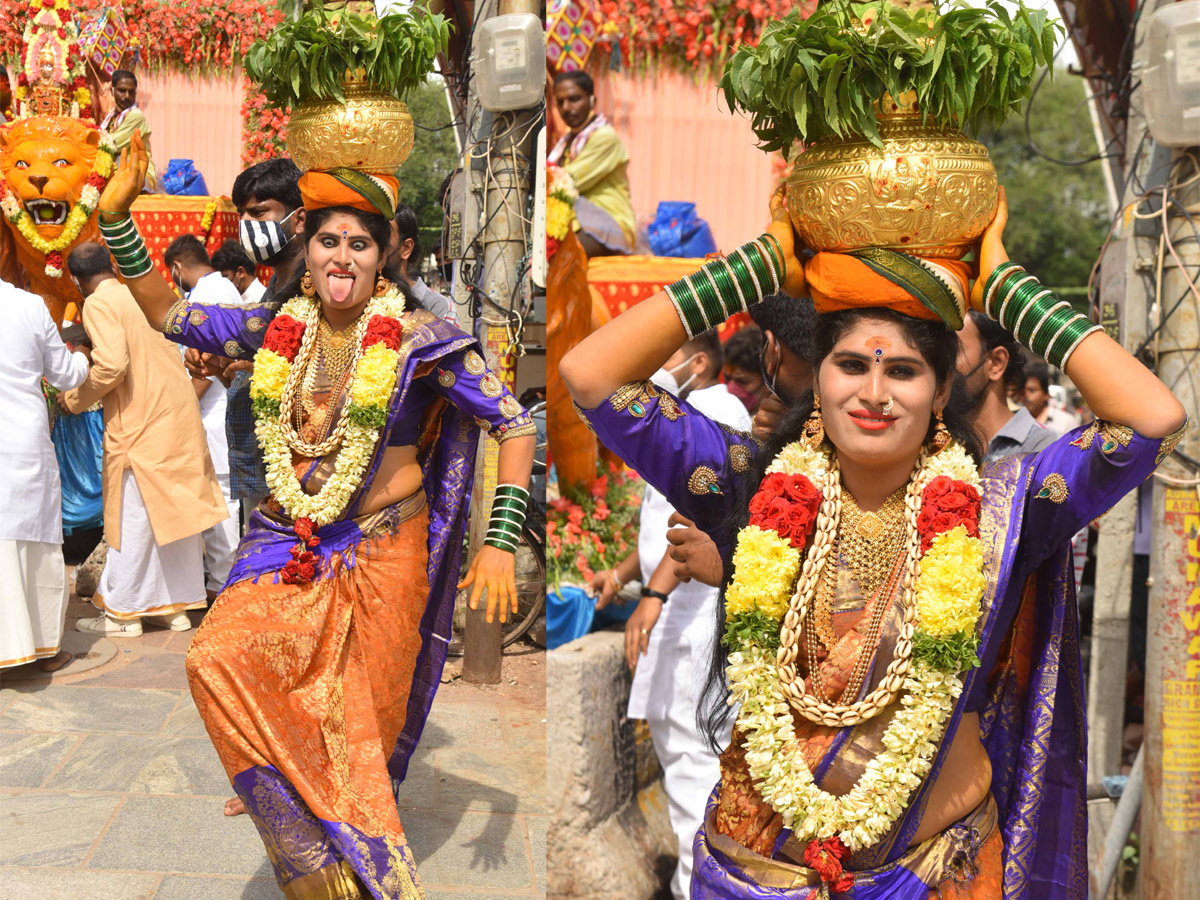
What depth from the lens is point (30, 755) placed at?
4930mm

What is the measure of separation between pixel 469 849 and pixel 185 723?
1.71 metres

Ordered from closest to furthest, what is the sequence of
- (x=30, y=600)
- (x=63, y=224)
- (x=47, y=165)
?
(x=30, y=600)
(x=47, y=165)
(x=63, y=224)

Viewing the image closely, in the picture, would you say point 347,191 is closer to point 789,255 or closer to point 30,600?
point 789,255

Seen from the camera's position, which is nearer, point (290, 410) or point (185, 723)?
point (290, 410)

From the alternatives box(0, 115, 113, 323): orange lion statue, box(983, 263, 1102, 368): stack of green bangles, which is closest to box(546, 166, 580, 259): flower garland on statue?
box(0, 115, 113, 323): orange lion statue

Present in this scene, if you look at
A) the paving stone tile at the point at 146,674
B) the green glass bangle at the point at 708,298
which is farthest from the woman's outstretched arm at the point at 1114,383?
the paving stone tile at the point at 146,674

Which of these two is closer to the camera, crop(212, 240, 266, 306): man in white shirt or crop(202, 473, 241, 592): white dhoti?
crop(212, 240, 266, 306): man in white shirt

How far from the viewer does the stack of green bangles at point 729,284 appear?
2262 mm

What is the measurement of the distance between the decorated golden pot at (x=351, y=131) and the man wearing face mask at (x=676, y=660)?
126cm

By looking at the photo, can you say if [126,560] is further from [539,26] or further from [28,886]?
[539,26]

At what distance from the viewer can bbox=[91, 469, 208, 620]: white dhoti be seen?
257 inches

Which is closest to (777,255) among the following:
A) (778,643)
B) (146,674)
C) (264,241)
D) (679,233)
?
(778,643)

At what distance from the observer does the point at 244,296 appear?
6.57 m

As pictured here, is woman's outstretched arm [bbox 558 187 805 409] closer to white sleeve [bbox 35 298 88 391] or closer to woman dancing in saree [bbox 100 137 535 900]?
woman dancing in saree [bbox 100 137 535 900]
